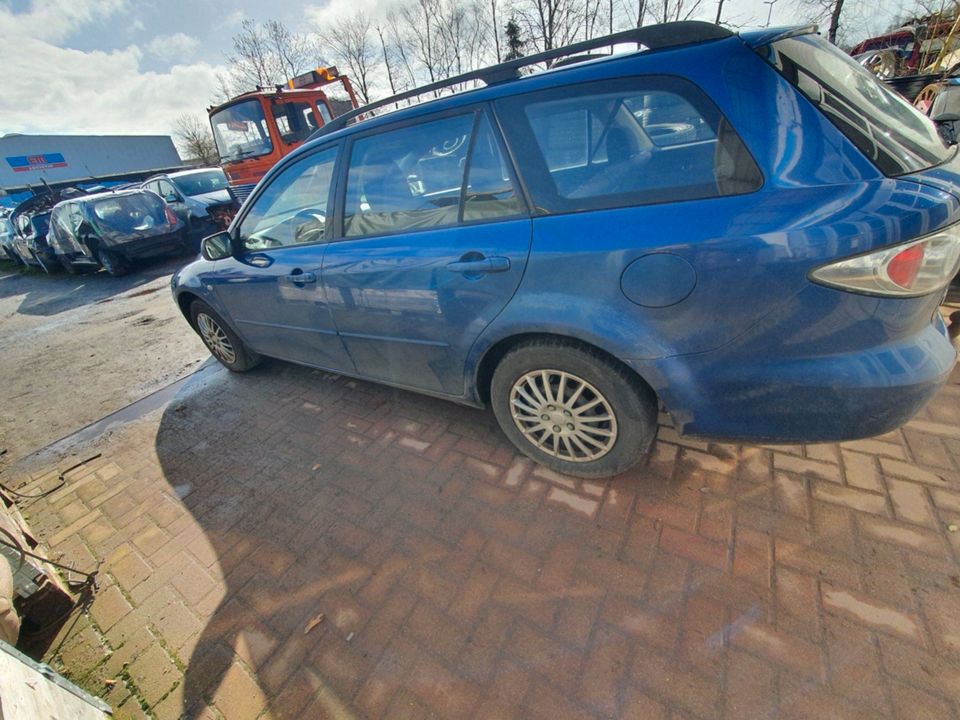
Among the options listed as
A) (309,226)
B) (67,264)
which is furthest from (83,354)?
(67,264)

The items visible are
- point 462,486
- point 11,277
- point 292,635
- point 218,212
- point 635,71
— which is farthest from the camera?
point 11,277

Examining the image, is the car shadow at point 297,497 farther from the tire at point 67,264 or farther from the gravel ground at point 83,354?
the tire at point 67,264

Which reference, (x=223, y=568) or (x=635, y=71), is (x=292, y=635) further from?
(x=635, y=71)

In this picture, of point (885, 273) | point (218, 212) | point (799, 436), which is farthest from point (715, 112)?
point (218, 212)

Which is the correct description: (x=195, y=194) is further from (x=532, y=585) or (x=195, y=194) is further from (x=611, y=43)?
(x=532, y=585)

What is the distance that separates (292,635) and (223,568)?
24.5 inches

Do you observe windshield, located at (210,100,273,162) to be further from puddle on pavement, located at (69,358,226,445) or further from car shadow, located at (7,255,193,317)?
puddle on pavement, located at (69,358,226,445)

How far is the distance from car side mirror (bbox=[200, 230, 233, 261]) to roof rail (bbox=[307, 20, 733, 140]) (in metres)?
1.53

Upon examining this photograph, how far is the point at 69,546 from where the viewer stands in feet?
7.84

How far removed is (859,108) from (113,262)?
39.3 ft

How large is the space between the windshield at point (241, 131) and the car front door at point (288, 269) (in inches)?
305

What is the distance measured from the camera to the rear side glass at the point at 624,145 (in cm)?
140

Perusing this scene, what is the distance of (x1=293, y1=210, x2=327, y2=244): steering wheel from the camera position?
2.53 meters

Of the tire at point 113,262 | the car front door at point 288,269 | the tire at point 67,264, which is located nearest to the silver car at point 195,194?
the tire at point 113,262
